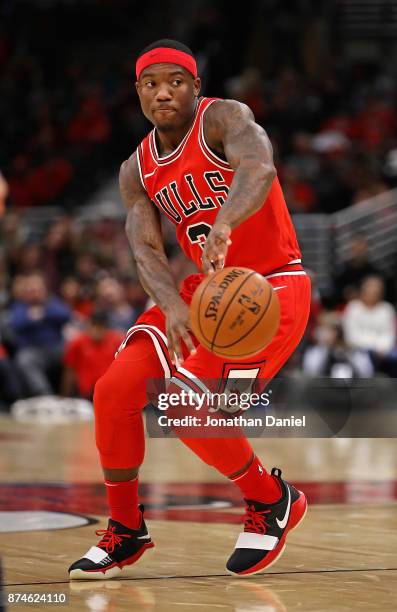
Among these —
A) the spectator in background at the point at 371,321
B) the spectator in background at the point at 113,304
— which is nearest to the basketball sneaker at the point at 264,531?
the spectator in background at the point at 371,321

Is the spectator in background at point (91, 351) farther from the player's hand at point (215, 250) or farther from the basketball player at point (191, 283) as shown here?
the player's hand at point (215, 250)

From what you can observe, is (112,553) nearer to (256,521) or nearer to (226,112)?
(256,521)

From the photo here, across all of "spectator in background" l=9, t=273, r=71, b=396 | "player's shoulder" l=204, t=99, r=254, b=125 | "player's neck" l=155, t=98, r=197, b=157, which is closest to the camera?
"player's shoulder" l=204, t=99, r=254, b=125

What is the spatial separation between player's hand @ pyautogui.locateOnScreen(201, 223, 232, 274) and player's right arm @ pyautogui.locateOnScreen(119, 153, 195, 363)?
35 centimetres

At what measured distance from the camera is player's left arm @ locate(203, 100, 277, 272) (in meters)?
4.48

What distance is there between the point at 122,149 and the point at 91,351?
25.0ft

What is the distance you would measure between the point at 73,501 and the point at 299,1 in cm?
1730

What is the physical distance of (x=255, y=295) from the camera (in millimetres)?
4387

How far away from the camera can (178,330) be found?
4.75 m

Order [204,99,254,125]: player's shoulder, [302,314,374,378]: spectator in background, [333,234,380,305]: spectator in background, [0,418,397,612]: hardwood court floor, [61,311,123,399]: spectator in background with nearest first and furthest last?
[0,418,397,612]: hardwood court floor, [204,99,254,125]: player's shoulder, [302,314,374,378]: spectator in background, [61,311,123,399]: spectator in background, [333,234,380,305]: spectator in background

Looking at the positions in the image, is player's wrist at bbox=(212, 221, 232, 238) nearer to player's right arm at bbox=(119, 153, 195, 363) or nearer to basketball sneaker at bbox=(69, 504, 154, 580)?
player's right arm at bbox=(119, 153, 195, 363)

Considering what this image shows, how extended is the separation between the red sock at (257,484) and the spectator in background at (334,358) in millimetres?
8814

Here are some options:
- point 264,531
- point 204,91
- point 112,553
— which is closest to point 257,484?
point 264,531

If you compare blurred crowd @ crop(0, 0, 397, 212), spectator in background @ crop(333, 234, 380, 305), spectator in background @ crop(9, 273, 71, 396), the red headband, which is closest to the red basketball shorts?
the red headband
